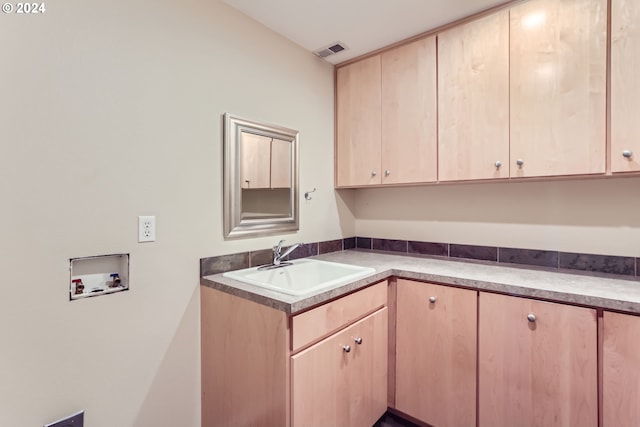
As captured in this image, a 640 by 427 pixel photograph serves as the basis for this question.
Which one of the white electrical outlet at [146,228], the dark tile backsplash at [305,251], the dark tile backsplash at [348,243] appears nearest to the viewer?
the white electrical outlet at [146,228]

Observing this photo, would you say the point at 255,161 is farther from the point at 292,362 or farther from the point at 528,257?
the point at 528,257

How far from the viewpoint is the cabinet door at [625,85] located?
131 cm

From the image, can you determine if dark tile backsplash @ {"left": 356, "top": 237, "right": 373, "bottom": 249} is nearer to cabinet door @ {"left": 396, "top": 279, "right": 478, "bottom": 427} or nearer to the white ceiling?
cabinet door @ {"left": 396, "top": 279, "right": 478, "bottom": 427}

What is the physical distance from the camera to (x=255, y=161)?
1755mm

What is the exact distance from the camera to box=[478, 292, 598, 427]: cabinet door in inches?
48.3

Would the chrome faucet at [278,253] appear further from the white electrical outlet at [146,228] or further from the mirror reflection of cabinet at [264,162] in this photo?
the white electrical outlet at [146,228]

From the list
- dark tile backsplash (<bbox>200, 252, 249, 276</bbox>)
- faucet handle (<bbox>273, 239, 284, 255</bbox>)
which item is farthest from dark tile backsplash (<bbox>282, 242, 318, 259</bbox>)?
dark tile backsplash (<bbox>200, 252, 249, 276</bbox>)

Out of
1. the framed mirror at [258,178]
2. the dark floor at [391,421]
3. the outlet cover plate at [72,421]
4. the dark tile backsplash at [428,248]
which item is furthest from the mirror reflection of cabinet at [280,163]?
the dark floor at [391,421]

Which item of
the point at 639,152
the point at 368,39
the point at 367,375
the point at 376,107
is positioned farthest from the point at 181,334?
the point at 639,152

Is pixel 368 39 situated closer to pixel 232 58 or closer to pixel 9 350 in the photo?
pixel 232 58

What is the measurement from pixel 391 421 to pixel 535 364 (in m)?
0.86

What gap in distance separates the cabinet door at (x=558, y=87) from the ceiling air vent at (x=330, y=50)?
0.97m

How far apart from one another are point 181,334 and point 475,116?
6.28 feet

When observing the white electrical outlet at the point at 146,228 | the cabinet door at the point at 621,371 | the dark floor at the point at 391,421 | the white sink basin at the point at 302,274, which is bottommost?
the dark floor at the point at 391,421
